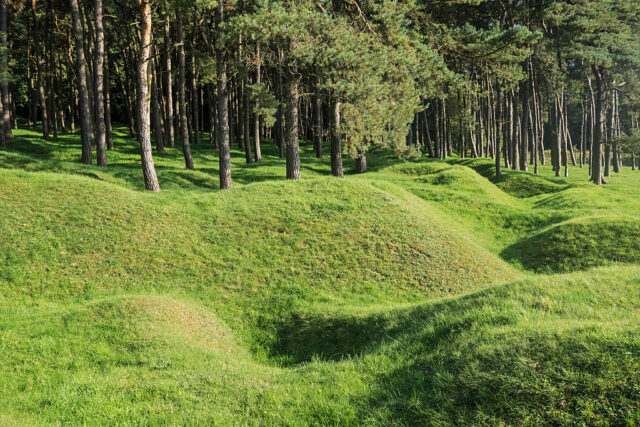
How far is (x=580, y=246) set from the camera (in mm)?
17406

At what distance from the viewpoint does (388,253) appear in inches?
609

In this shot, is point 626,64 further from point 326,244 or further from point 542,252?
point 326,244

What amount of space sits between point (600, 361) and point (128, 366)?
8.10 meters

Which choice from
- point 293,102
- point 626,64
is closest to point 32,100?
point 293,102

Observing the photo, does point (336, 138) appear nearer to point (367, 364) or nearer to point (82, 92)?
point (82, 92)

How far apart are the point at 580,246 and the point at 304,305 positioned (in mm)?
13480

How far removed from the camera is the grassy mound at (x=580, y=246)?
16422 millimetres

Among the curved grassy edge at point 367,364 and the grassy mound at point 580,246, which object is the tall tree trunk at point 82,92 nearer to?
the curved grassy edge at point 367,364

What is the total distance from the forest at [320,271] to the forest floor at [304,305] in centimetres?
5

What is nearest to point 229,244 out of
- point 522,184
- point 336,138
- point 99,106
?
point 336,138

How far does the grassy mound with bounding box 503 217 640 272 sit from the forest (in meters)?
0.10

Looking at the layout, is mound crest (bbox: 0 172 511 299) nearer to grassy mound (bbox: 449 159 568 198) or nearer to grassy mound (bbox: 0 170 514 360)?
grassy mound (bbox: 0 170 514 360)

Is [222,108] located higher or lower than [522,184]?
higher

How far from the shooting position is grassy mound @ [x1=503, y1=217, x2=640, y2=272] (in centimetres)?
1642
